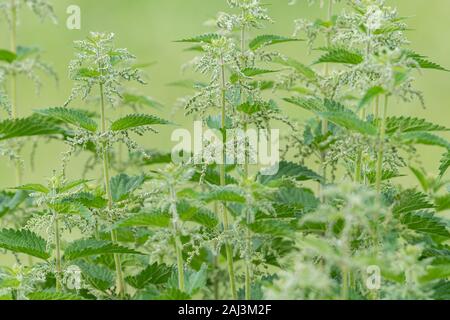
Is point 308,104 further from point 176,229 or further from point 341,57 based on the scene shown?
point 176,229

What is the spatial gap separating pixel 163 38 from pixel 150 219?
5.85 m

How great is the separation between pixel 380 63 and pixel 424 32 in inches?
224

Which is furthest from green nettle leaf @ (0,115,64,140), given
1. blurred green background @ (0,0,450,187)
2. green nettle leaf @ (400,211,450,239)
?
blurred green background @ (0,0,450,187)

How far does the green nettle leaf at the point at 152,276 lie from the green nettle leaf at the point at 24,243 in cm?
30

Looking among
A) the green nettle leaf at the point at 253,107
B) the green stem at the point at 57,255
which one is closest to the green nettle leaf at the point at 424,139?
the green nettle leaf at the point at 253,107

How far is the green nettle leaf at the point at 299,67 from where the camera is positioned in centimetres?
302

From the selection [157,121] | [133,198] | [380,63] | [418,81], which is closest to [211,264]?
[133,198]

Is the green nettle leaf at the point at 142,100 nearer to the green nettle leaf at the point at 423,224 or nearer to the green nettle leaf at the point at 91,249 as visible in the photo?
the green nettle leaf at the point at 91,249

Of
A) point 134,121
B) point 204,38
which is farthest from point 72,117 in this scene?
point 204,38

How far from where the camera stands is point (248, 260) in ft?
7.82

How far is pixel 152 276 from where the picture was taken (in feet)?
9.20

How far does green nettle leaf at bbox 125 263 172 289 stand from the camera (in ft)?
9.18

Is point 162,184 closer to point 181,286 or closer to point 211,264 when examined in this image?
point 181,286

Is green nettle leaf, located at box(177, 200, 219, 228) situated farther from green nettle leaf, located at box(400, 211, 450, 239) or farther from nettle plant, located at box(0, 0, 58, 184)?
nettle plant, located at box(0, 0, 58, 184)
